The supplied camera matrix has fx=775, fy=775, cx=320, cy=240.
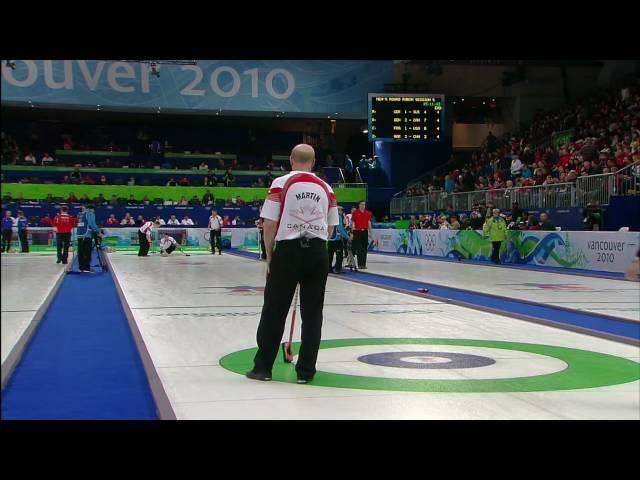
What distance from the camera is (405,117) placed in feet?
112

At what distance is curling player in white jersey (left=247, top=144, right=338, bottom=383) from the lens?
5.56m

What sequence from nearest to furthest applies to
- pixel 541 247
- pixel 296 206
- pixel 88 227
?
pixel 296 206 → pixel 88 227 → pixel 541 247

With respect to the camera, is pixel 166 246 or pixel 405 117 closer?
pixel 166 246

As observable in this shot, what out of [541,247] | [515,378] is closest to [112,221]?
[541,247]

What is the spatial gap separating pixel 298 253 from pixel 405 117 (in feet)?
96.8

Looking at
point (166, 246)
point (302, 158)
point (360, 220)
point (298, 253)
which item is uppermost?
point (302, 158)

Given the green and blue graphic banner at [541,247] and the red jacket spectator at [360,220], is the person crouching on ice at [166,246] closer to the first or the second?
the green and blue graphic banner at [541,247]

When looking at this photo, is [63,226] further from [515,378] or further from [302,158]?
[515,378]

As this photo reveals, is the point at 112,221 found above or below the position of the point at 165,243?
above

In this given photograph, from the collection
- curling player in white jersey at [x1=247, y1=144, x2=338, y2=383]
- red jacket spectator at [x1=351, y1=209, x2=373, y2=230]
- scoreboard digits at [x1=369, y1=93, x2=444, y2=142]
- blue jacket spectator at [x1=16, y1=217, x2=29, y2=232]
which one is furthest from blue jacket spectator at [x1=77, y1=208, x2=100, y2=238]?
scoreboard digits at [x1=369, y1=93, x2=444, y2=142]

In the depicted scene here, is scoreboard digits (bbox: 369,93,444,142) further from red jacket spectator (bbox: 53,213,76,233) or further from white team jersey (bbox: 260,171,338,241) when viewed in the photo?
white team jersey (bbox: 260,171,338,241)
